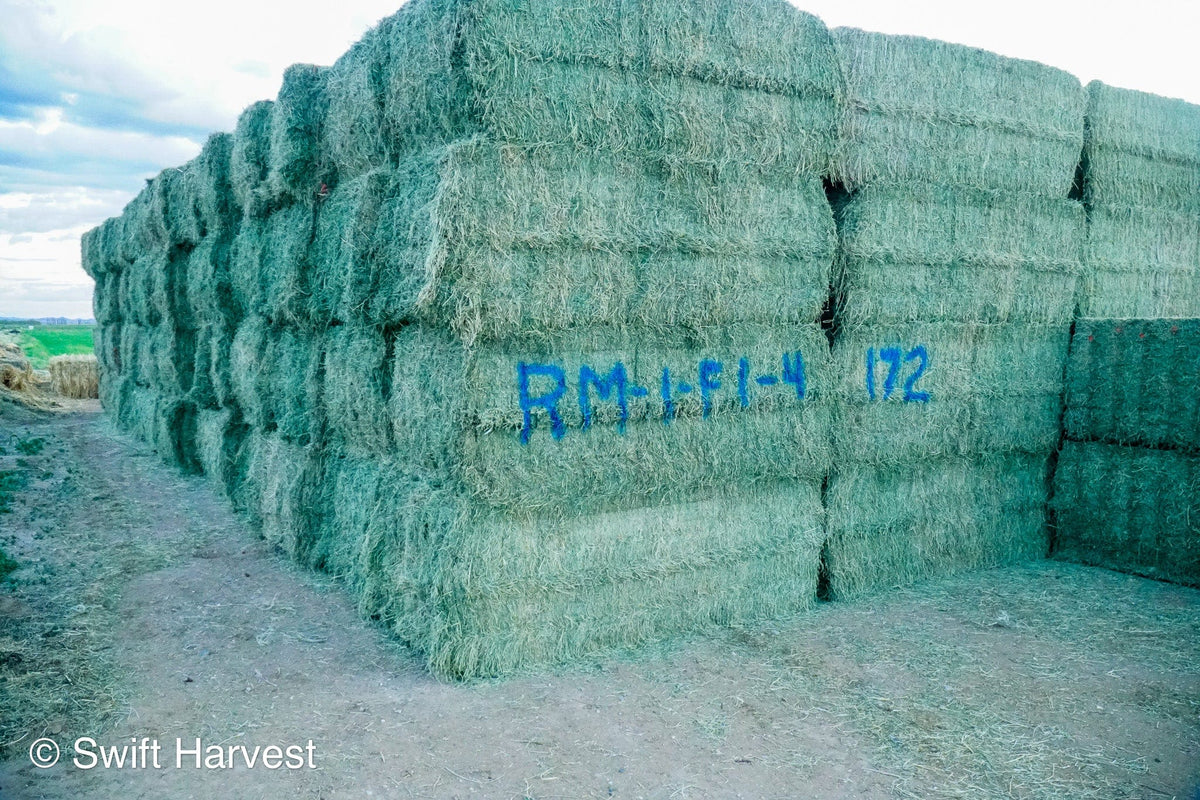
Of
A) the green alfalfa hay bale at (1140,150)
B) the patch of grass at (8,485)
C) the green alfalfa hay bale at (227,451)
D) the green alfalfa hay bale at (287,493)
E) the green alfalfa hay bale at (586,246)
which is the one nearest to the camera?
the green alfalfa hay bale at (586,246)

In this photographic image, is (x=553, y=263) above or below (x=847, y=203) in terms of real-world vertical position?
below

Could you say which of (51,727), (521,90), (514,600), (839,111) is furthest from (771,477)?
(51,727)

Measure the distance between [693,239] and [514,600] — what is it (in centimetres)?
260

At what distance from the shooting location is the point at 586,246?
5250 mm

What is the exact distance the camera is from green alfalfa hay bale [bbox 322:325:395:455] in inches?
242

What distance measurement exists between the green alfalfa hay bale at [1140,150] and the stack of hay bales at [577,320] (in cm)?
341

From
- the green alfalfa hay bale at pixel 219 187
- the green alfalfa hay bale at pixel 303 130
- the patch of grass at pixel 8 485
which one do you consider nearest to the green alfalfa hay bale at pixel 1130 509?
the green alfalfa hay bale at pixel 303 130

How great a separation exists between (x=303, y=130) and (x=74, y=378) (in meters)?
20.1

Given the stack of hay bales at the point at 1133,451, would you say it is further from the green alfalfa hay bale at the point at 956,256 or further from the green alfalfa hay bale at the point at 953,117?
the green alfalfa hay bale at the point at 953,117

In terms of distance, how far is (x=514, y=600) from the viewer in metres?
5.18

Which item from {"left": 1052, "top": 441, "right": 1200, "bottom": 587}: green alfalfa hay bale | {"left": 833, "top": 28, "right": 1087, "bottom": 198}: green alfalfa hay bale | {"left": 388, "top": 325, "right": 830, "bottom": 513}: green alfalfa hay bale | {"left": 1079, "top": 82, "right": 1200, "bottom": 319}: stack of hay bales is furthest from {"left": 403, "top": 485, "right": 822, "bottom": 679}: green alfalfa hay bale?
{"left": 1079, "top": 82, "right": 1200, "bottom": 319}: stack of hay bales

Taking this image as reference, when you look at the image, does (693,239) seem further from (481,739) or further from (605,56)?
(481,739)

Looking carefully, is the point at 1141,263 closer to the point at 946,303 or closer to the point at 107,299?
the point at 946,303

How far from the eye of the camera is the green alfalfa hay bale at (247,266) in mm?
8609
